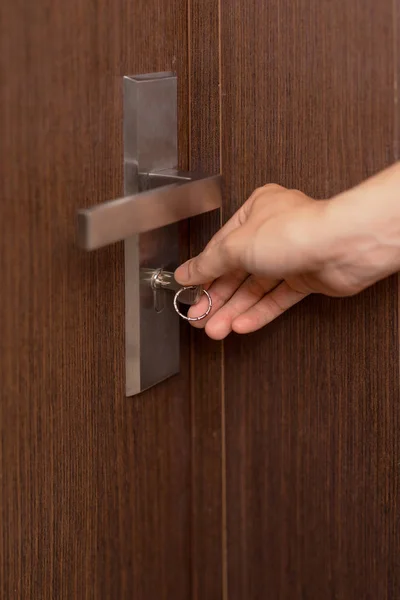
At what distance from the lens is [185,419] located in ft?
2.16

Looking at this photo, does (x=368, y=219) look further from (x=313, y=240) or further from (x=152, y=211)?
(x=152, y=211)

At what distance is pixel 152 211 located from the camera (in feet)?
1.68

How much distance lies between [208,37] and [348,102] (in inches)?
4.6

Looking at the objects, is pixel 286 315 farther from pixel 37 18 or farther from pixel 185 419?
pixel 37 18

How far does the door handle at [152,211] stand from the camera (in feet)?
1.73

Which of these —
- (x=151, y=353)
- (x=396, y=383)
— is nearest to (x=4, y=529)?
(x=151, y=353)

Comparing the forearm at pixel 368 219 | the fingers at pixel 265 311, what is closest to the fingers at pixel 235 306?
the fingers at pixel 265 311

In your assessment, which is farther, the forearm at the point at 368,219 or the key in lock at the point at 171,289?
the key in lock at the point at 171,289

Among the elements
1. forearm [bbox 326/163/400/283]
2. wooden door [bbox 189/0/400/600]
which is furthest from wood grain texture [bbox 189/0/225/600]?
forearm [bbox 326/163/400/283]

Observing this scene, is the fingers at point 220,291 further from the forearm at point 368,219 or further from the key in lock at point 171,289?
the forearm at point 368,219

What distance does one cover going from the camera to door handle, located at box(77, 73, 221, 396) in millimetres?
529

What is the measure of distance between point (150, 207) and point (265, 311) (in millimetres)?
125

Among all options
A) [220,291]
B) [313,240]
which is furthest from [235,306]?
[313,240]

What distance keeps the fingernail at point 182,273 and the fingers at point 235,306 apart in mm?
43
